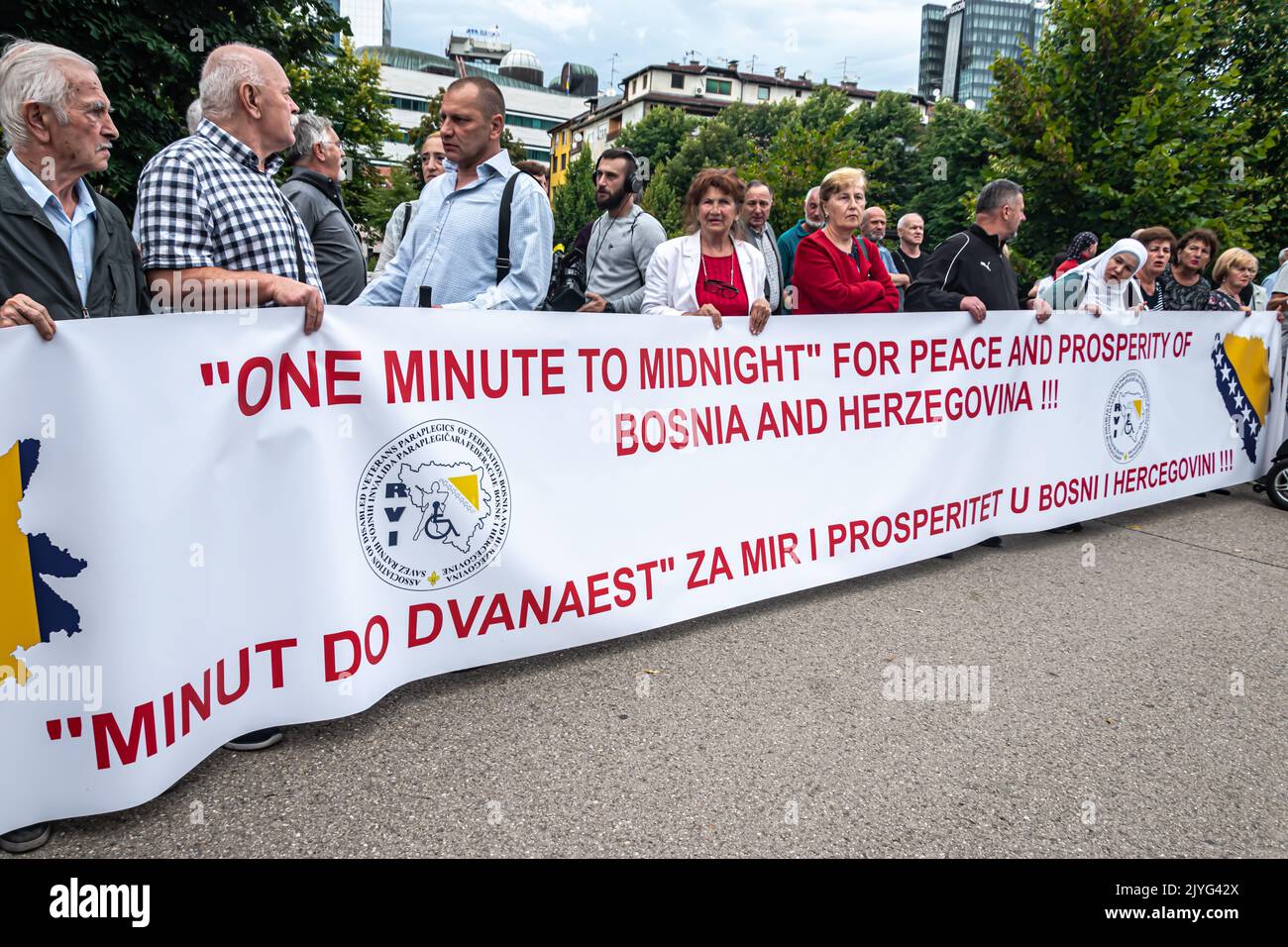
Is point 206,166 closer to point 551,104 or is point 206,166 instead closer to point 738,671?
point 738,671

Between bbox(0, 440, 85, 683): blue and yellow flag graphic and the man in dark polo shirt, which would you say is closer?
bbox(0, 440, 85, 683): blue and yellow flag graphic

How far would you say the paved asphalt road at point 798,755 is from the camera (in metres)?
2.48

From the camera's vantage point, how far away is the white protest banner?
7.91 feet

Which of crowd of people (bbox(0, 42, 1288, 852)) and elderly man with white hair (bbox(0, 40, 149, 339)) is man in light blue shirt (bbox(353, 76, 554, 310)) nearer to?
crowd of people (bbox(0, 42, 1288, 852))

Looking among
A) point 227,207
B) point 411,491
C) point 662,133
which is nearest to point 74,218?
point 227,207

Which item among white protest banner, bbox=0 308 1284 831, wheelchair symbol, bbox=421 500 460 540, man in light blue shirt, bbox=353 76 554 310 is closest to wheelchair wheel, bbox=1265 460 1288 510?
white protest banner, bbox=0 308 1284 831

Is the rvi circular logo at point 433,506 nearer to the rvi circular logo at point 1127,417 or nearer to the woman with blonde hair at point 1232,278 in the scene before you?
the rvi circular logo at point 1127,417

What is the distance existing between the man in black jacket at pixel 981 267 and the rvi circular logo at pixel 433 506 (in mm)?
3170

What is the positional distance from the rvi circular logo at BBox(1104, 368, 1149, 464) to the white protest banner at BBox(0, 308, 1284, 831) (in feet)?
2.83

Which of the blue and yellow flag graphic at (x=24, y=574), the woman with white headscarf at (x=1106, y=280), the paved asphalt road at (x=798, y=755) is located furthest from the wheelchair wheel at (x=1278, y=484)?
the blue and yellow flag graphic at (x=24, y=574)

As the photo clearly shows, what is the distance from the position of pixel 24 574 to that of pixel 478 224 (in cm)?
204

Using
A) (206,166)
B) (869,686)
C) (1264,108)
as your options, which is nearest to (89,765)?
(206,166)

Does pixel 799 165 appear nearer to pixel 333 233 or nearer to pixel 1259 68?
pixel 1259 68

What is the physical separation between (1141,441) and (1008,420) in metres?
1.57
